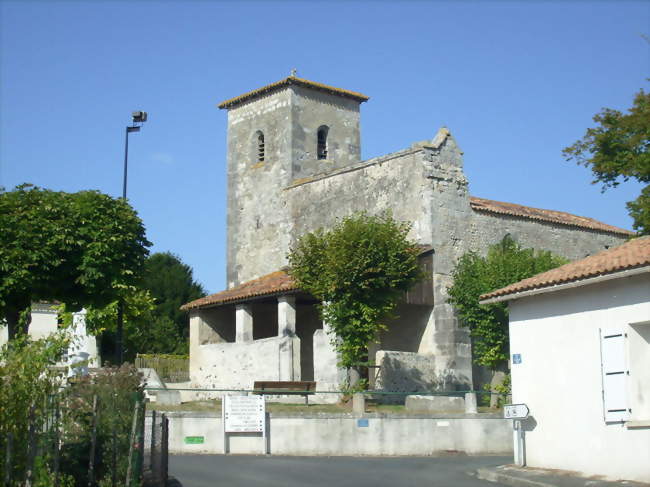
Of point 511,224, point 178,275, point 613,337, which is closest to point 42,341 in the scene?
point 613,337

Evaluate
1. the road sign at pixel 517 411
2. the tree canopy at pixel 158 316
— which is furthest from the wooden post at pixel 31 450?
the tree canopy at pixel 158 316

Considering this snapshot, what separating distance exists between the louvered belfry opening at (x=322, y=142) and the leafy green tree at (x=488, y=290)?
36.9 feet

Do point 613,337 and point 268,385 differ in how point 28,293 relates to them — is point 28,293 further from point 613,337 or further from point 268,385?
point 613,337

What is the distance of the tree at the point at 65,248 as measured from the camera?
2148 cm

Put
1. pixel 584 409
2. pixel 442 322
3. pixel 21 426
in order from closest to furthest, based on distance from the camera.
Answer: pixel 21 426
pixel 584 409
pixel 442 322

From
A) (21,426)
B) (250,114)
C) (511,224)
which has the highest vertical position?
(250,114)

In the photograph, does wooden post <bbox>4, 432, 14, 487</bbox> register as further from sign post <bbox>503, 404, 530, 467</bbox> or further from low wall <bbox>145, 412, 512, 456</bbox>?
low wall <bbox>145, 412, 512, 456</bbox>

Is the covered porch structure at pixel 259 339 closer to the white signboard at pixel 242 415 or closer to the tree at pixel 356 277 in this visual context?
the tree at pixel 356 277

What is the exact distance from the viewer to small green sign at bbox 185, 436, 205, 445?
74.7ft

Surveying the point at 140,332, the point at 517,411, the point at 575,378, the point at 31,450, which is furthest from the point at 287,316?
the point at 31,450

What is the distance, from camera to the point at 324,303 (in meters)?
29.7

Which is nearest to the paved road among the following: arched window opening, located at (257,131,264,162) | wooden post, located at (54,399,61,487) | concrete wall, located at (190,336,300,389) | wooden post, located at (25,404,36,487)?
wooden post, located at (54,399,61,487)

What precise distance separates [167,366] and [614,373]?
91.7 ft

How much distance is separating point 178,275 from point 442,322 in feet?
93.5
